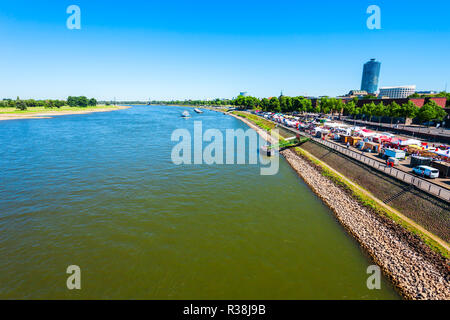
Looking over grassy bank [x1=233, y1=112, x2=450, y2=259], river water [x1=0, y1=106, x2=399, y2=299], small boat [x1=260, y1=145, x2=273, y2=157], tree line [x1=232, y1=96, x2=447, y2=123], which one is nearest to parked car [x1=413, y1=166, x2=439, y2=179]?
grassy bank [x1=233, y1=112, x2=450, y2=259]

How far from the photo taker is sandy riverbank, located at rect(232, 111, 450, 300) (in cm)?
1329

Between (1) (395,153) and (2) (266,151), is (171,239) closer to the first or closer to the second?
(1) (395,153)

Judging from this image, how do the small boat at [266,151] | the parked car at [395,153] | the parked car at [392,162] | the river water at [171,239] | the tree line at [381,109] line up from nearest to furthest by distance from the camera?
the river water at [171,239] → the parked car at [392,162] → the parked car at [395,153] → the small boat at [266,151] → the tree line at [381,109]

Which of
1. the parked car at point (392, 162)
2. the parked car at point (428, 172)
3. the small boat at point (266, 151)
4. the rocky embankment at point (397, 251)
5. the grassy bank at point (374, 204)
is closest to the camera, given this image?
the rocky embankment at point (397, 251)

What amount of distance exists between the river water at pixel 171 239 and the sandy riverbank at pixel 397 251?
91 cm

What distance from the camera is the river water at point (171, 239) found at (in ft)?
44.5

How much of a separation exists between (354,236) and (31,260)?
2577 centimetres

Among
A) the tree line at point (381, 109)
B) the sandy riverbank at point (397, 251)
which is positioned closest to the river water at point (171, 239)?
the sandy riverbank at point (397, 251)

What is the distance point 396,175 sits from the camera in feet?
79.6

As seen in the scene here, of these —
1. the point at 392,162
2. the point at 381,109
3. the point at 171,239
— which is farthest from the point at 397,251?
the point at 381,109

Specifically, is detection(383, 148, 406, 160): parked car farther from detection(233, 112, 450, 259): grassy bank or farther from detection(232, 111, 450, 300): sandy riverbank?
detection(232, 111, 450, 300): sandy riverbank

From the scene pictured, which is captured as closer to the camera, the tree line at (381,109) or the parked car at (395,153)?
the parked car at (395,153)

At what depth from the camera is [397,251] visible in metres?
16.2

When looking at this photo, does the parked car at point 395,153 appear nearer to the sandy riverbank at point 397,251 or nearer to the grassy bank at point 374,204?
the grassy bank at point 374,204
